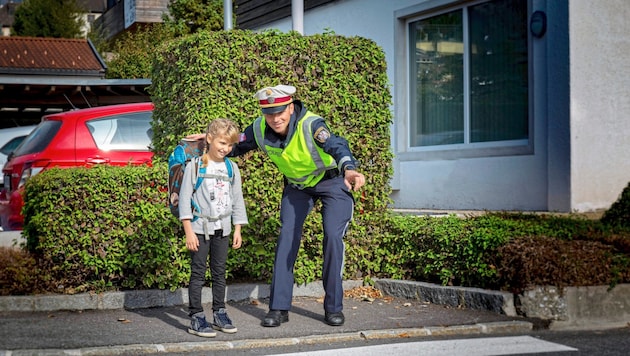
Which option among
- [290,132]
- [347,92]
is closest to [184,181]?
[290,132]

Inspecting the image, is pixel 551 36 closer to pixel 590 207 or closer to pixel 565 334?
pixel 590 207

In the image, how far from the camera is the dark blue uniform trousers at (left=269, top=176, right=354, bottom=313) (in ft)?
22.6

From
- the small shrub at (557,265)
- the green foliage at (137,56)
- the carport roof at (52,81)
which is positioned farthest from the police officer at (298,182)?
the green foliage at (137,56)

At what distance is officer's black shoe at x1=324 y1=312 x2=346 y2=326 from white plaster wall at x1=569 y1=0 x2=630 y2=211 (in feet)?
16.4

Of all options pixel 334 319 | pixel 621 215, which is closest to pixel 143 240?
pixel 334 319

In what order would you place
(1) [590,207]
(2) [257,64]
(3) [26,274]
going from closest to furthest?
1. (3) [26,274]
2. (2) [257,64]
3. (1) [590,207]

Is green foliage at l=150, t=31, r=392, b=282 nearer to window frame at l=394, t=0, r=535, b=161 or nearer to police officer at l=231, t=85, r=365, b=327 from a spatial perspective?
police officer at l=231, t=85, r=365, b=327

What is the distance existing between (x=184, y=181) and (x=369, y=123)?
2577 millimetres

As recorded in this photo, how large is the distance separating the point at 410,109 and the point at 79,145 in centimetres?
594

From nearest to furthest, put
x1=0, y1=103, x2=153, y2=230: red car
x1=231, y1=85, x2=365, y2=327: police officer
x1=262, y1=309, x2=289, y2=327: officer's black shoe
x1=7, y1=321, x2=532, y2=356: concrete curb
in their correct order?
x1=7, y1=321, x2=532, y2=356: concrete curb
x1=231, y1=85, x2=365, y2=327: police officer
x1=262, y1=309, x2=289, y2=327: officer's black shoe
x1=0, y1=103, x2=153, y2=230: red car

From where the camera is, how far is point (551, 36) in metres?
11.3

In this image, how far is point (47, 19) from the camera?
164 feet

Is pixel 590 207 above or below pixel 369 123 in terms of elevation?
below

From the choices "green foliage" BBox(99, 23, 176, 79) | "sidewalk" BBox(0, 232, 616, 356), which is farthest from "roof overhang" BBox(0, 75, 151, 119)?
"sidewalk" BBox(0, 232, 616, 356)
